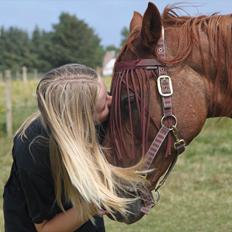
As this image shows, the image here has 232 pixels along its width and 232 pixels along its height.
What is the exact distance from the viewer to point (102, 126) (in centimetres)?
230

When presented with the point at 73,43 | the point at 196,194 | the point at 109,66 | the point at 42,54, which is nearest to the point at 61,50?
the point at 73,43

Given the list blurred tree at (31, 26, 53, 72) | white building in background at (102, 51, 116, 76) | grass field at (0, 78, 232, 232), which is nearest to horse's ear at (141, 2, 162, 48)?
white building in background at (102, 51, 116, 76)

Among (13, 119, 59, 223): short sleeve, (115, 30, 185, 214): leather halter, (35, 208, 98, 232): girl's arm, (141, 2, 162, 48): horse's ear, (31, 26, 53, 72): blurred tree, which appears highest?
(141, 2, 162, 48): horse's ear

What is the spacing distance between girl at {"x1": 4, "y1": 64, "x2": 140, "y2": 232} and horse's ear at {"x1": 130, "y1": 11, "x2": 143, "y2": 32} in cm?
26

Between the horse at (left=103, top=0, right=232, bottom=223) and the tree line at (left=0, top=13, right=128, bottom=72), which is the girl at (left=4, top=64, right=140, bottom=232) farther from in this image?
the tree line at (left=0, top=13, right=128, bottom=72)

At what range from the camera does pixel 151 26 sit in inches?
83.7

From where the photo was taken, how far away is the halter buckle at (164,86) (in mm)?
2160

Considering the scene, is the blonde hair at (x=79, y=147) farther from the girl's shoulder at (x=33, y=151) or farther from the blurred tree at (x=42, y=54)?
the blurred tree at (x=42, y=54)

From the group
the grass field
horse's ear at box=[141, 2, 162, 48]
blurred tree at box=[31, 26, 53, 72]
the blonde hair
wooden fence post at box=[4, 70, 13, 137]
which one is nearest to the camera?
horse's ear at box=[141, 2, 162, 48]

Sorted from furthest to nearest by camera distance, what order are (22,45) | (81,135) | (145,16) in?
(22,45) → (81,135) → (145,16)

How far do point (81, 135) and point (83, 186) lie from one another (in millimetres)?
213

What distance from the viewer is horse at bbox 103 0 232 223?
2156 mm

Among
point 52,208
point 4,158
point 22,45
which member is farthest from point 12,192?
point 22,45

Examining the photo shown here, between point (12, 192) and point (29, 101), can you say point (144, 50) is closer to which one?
point (12, 192)
